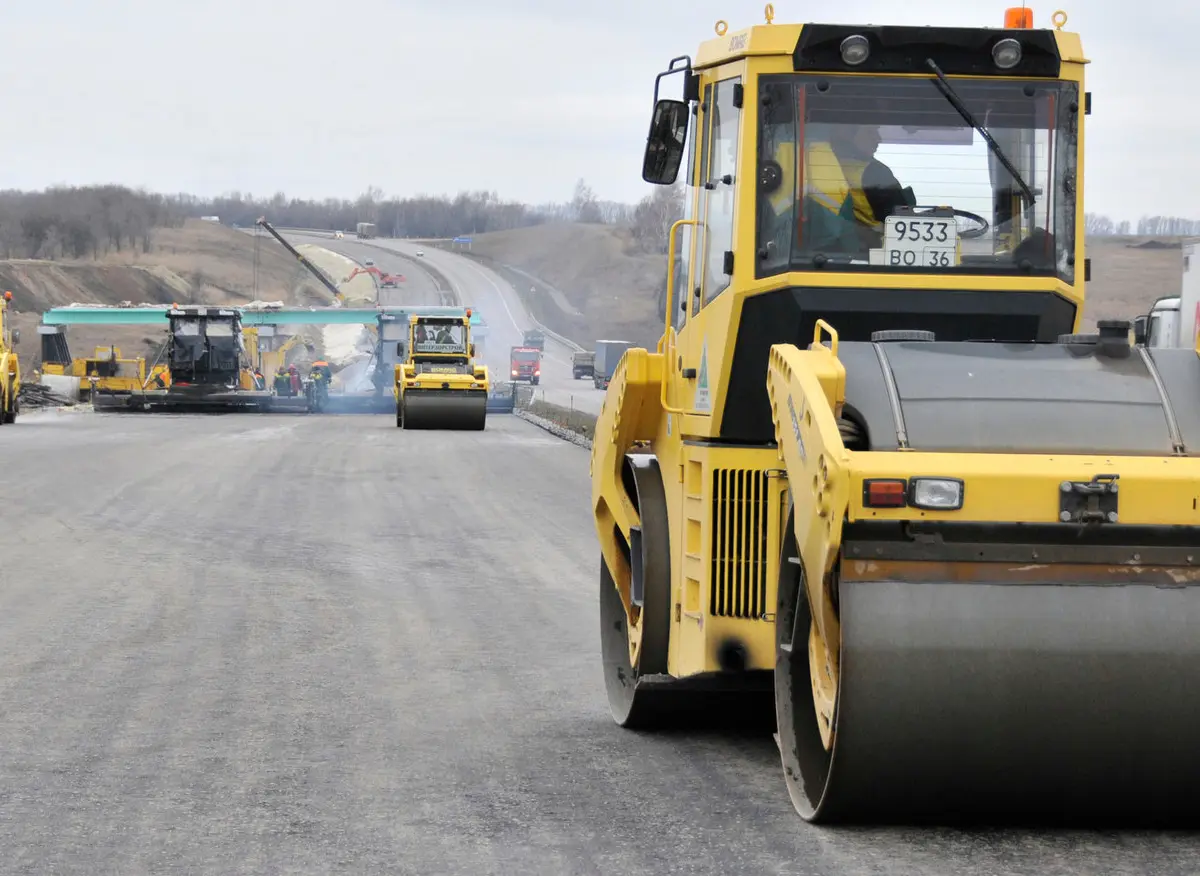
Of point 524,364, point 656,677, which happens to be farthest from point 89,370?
point 656,677

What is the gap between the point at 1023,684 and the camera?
15.6ft

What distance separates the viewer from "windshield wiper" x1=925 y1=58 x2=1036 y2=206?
6.43 m

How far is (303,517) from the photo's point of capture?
59.2 feet

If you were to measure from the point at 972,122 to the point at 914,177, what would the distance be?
304mm

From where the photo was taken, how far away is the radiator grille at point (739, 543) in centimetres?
633

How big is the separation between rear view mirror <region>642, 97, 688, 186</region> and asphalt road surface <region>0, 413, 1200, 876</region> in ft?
7.93

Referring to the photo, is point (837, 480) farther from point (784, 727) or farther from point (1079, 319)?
point (1079, 319)

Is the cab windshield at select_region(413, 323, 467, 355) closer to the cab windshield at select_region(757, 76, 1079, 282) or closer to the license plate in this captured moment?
the cab windshield at select_region(757, 76, 1079, 282)

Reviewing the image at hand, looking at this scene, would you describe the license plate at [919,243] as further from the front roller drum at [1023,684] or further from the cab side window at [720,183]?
the front roller drum at [1023,684]

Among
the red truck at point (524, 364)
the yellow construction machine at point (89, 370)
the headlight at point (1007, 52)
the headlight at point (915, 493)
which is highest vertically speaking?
the headlight at point (1007, 52)

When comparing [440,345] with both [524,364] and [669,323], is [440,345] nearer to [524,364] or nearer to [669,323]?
[669,323]

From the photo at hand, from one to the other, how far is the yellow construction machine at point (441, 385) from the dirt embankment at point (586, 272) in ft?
136

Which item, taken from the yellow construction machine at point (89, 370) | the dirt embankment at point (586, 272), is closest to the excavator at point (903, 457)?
the yellow construction machine at point (89, 370)

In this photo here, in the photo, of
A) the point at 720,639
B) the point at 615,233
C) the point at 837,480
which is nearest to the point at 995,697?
the point at 837,480
